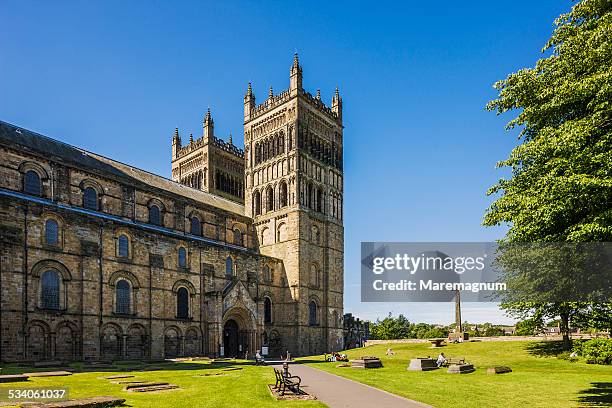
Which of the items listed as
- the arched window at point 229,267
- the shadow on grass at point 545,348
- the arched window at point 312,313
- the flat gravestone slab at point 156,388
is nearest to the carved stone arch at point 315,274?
the arched window at point 312,313

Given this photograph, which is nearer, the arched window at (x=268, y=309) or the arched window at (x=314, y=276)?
the arched window at (x=268, y=309)

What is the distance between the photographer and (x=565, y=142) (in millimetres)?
15047

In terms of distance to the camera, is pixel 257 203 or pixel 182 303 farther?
pixel 257 203

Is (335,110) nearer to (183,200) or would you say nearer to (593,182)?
(183,200)

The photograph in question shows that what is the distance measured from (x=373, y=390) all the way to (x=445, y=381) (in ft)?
20.6

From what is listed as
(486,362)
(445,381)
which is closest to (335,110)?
(486,362)

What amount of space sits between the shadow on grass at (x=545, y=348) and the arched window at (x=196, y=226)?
3430 cm

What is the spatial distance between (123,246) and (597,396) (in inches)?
1430

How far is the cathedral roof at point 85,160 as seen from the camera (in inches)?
1688

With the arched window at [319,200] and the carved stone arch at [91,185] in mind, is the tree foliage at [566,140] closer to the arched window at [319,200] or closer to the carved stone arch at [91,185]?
the carved stone arch at [91,185]

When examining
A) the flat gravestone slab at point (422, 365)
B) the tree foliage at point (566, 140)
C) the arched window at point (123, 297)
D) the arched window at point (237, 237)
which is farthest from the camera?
the arched window at point (237, 237)

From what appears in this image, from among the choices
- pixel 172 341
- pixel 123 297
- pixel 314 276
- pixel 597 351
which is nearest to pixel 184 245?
pixel 123 297

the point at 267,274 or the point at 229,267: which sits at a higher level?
the point at 229,267

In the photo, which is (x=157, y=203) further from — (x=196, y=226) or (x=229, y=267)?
(x=229, y=267)
